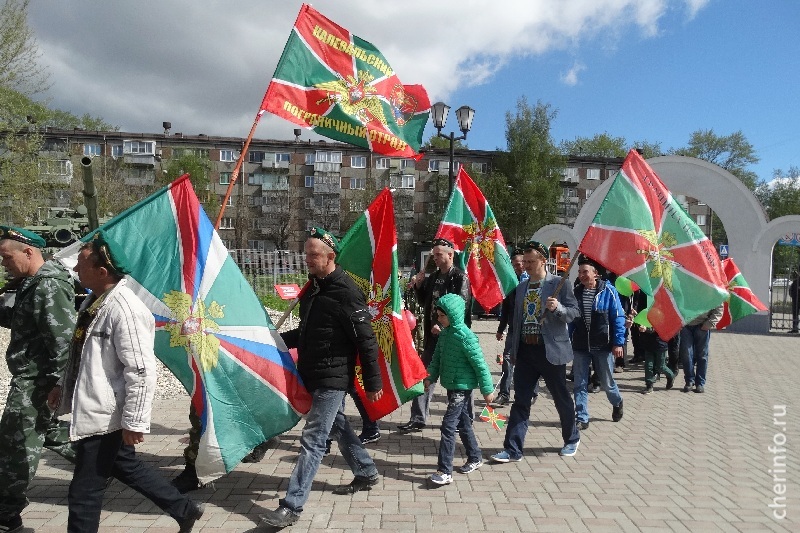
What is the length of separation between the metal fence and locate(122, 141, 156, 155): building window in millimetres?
40443

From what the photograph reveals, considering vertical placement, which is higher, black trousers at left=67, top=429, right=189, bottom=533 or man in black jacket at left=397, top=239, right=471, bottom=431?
man in black jacket at left=397, top=239, right=471, bottom=431

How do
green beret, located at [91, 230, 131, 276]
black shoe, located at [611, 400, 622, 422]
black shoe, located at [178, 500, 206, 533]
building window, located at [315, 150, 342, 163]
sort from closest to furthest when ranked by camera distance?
green beret, located at [91, 230, 131, 276] → black shoe, located at [178, 500, 206, 533] → black shoe, located at [611, 400, 622, 422] → building window, located at [315, 150, 342, 163]

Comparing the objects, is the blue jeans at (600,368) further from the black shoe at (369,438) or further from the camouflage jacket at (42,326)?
the camouflage jacket at (42,326)

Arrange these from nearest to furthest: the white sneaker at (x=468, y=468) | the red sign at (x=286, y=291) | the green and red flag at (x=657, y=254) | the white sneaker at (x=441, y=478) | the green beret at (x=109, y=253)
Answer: the green beret at (x=109, y=253) < the white sneaker at (x=441, y=478) < the white sneaker at (x=468, y=468) < the green and red flag at (x=657, y=254) < the red sign at (x=286, y=291)

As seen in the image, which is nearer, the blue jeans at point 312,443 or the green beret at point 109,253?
the green beret at point 109,253

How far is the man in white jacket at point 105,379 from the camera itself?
3.01 meters

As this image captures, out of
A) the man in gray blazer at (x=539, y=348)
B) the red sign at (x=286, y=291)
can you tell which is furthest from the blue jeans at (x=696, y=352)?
the red sign at (x=286, y=291)

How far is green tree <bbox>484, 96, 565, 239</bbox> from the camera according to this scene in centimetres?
5109

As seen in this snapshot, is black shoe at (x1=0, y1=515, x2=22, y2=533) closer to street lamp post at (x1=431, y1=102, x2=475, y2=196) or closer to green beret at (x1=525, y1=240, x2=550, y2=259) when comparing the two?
green beret at (x1=525, y1=240, x2=550, y2=259)

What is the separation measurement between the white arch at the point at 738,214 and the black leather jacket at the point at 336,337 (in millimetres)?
13830

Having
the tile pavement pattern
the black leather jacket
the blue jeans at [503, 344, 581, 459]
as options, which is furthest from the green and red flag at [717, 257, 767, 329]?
the black leather jacket

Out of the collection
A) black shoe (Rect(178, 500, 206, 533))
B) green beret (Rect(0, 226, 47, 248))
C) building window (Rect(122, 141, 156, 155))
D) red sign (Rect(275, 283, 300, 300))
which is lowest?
black shoe (Rect(178, 500, 206, 533))

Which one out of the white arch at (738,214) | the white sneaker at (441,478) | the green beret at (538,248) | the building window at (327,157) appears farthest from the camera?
the building window at (327,157)

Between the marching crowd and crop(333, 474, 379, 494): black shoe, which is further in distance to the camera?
crop(333, 474, 379, 494): black shoe
